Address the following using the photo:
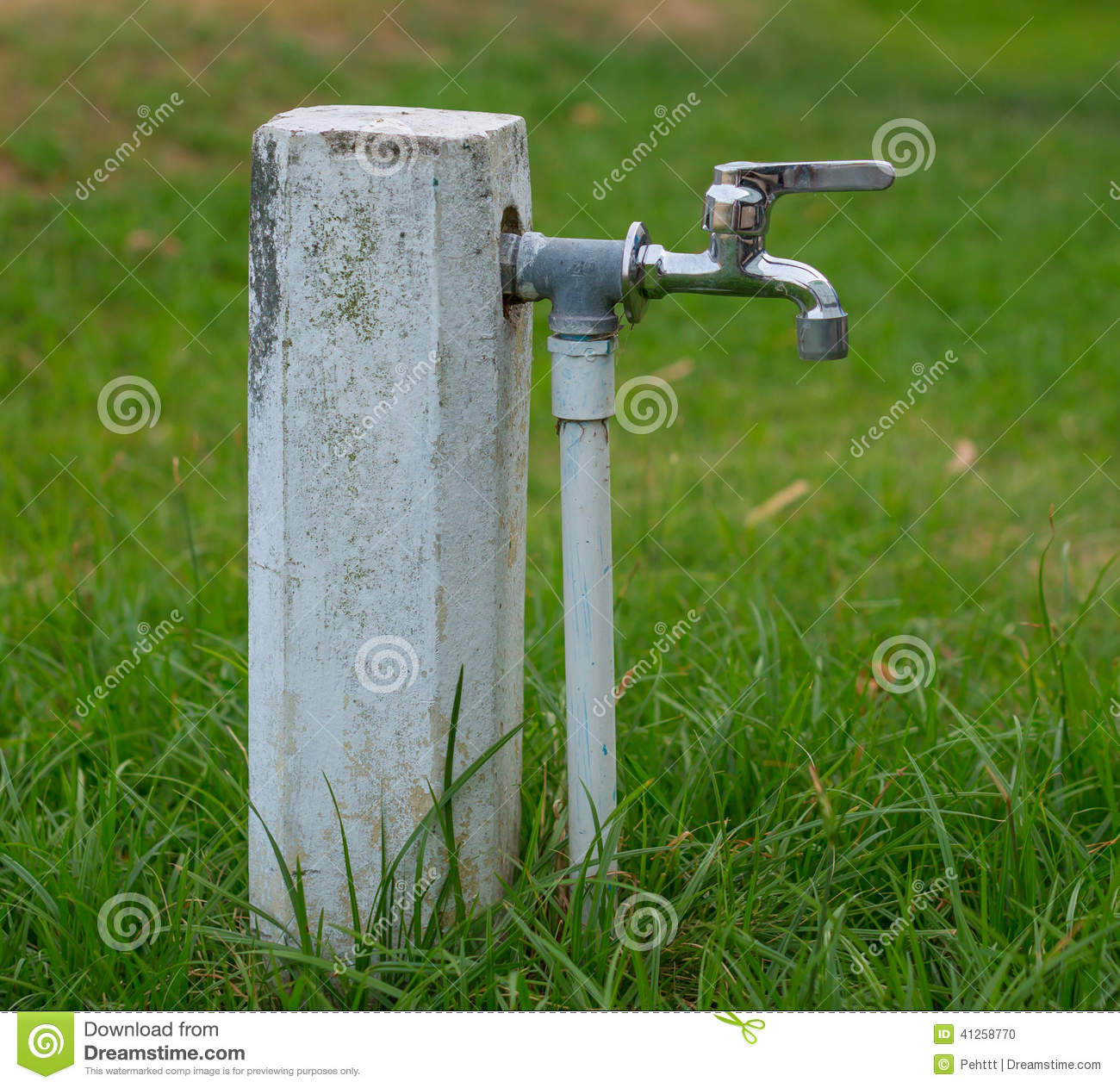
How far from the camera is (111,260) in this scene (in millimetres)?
4746

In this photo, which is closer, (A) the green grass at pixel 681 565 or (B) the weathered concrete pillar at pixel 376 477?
(B) the weathered concrete pillar at pixel 376 477

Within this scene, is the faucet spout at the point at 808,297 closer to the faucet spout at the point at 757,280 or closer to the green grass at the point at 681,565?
the faucet spout at the point at 757,280

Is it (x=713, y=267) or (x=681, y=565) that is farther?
(x=681, y=565)

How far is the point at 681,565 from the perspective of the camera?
3.22 m

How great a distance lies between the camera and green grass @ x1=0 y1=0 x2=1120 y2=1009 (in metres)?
1.66

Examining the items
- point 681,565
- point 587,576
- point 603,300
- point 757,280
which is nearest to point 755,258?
point 757,280

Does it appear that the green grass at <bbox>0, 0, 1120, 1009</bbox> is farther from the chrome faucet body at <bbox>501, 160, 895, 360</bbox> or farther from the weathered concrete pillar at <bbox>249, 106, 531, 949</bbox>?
the chrome faucet body at <bbox>501, 160, 895, 360</bbox>

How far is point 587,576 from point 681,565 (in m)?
1.60

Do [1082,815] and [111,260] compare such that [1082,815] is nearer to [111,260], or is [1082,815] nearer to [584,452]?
[584,452]

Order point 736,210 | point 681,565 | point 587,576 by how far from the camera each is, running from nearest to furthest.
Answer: point 736,210
point 587,576
point 681,565

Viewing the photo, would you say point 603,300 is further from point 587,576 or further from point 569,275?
point 587,576

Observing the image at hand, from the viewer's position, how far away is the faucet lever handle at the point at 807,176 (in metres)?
1.51

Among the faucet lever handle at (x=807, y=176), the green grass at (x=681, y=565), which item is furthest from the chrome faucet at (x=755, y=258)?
the green grass at (x=681, y=565)

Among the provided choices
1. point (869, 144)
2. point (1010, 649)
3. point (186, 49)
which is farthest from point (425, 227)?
point (869, 144)
